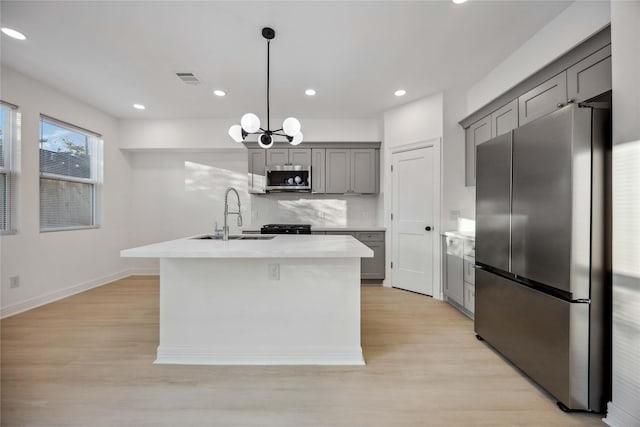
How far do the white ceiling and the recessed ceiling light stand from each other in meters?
0.05

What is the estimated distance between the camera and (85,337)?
255 cm

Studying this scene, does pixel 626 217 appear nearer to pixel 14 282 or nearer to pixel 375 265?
pixel 375 265

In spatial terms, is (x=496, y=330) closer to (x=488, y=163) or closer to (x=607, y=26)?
(x=488, y=163)

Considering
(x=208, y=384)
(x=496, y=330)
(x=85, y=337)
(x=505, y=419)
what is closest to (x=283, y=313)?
(x=208, y=384)

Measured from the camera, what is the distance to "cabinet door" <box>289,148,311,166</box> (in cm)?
475

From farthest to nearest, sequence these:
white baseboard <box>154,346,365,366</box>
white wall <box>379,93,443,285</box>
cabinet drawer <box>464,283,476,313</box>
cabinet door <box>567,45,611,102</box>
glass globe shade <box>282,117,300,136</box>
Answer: white wall <box>379,93,443,285</box> → cabinet drawer <box>464,283,476,313</box> → glass globe shade <box>282,117,300,136</box> → white baseboard <box>154,346,365,366</box> → cabinet door <box>567,45,611,102</box>

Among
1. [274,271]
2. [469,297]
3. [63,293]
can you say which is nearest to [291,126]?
[274,271]

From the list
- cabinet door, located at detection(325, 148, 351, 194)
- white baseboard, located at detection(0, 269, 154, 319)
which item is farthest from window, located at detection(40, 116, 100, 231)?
cabinet door, located at detection(325, 148, 351, 194)

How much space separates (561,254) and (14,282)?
16.5ft

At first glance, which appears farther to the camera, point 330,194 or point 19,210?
point 330,194

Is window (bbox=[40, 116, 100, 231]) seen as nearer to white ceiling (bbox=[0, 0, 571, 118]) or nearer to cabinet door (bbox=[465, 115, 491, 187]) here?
white ceiling (bbox=[0, 0, 571, 118])

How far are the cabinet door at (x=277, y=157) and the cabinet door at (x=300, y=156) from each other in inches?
3.3

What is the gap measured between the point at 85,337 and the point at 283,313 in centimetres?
192

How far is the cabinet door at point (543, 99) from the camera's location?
225 cm
